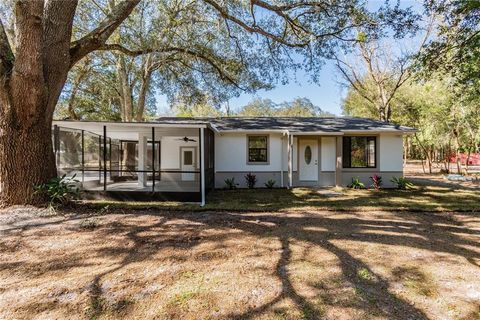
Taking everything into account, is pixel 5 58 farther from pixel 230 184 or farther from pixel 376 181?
pixel 376 181

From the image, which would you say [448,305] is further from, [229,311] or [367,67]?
[367,67]

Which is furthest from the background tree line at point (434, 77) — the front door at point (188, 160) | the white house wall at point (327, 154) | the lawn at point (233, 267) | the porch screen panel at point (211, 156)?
the front door at point (188, 160)

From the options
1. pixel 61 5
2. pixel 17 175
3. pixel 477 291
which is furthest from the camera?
pixel 61 5

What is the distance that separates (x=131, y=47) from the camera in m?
12.2

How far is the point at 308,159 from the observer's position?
1284 centimetres

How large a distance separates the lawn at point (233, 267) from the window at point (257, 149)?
624cm

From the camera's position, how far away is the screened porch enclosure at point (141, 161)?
8664mm

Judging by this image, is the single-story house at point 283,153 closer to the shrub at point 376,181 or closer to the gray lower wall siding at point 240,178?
the gray lower wall siding at point 240,178

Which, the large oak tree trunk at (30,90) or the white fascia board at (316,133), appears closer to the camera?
the large oak tree trunk at (30,90)

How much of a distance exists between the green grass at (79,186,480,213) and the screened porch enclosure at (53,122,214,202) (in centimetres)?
64

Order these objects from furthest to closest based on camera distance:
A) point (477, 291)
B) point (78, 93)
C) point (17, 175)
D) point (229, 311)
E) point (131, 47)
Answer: point (78, 93) → point (131, 47) → point (17, 175) → point (477, 291) → point (229, 311)

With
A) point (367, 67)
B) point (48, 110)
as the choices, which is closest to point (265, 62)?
point (48, 110)

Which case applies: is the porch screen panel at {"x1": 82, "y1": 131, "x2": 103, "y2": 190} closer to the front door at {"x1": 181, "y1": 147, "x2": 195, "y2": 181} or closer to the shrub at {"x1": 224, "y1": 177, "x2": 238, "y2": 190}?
the front door at {"x1": 181, "y1": 147, "x2": 195, "y2": 181}

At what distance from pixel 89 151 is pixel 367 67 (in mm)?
19050
